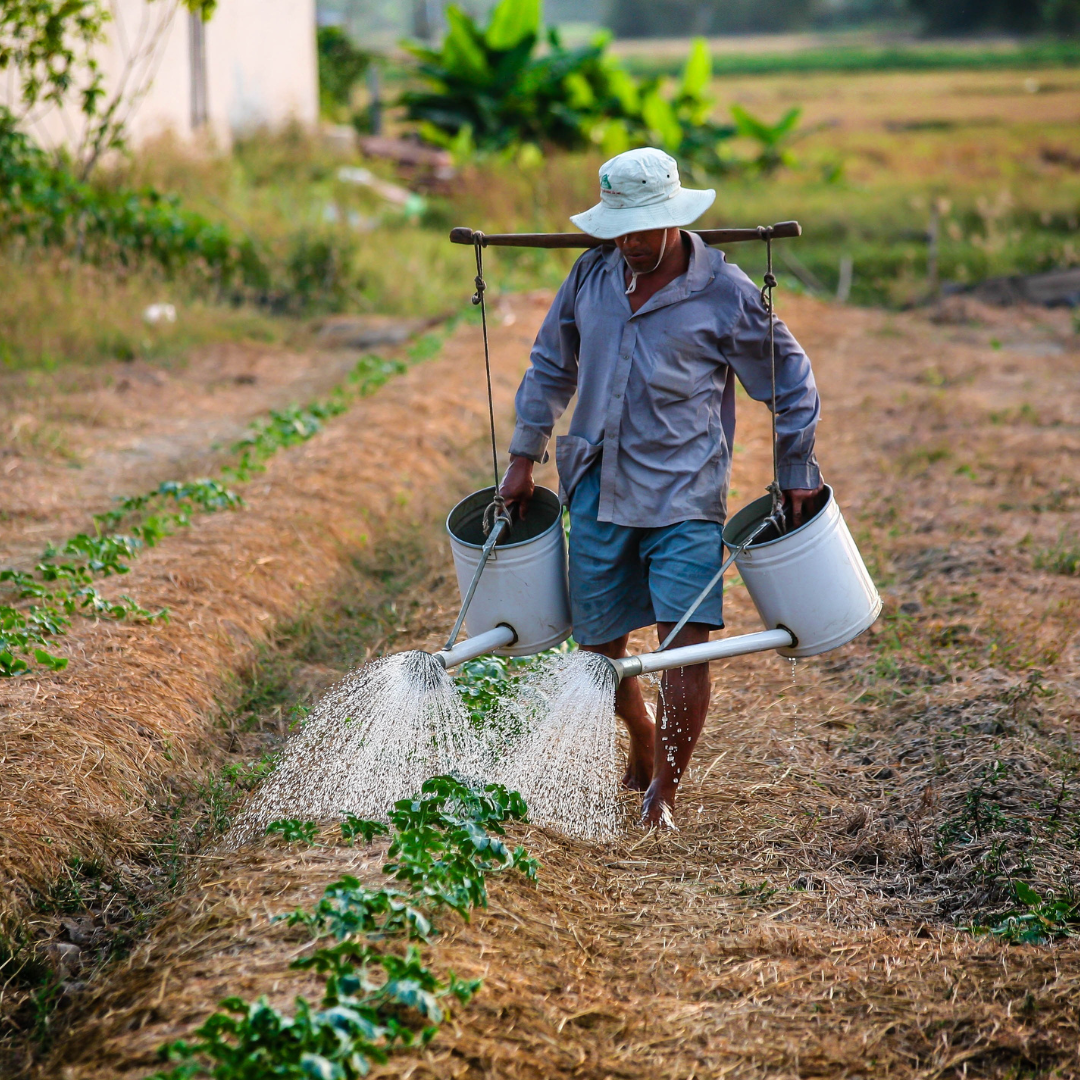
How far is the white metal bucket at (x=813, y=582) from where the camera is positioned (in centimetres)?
309

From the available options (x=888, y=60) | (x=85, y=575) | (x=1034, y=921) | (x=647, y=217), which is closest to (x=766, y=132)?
(x=85, y=575)

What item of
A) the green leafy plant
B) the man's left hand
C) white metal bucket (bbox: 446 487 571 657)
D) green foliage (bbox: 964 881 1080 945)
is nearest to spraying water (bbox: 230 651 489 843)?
white metal bucket (bbox: 446 487 571 657)

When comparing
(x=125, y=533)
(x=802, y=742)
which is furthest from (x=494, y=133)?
(x=802, y=742)

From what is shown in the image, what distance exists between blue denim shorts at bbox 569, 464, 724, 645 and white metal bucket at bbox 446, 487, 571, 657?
0.16ft

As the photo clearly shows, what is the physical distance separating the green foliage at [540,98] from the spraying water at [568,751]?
47.2 ft

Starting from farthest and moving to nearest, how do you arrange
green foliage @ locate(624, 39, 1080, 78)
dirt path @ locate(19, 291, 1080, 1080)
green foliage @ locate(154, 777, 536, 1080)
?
green foliage @ locate(624, 39, 1080, 78)
dirt path @ locate(19, 291, 1080, 1080)
green foliage @ locate(154, 777, 536, 1080)

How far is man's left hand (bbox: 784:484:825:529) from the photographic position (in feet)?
10.4

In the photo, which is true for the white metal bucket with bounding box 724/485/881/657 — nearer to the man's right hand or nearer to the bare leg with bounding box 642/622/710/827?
the bare leg with bounding box 642/622/710/827

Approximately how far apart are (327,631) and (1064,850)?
9.20 ft

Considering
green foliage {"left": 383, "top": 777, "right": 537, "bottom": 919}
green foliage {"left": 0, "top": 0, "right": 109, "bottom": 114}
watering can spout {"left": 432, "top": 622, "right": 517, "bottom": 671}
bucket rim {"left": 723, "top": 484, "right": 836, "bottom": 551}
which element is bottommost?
green foliage {"left": 383, "top": 777, "right": 537, "bottom": 919}

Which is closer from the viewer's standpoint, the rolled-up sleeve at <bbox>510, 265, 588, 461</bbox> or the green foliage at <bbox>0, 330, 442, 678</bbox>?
the rolled-up sleeve at <bbox>510, 265, 588, 461</bbox>

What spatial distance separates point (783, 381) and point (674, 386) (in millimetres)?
282

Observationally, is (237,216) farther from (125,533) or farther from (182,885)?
(182,885)

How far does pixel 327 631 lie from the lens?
486 centimetres
